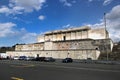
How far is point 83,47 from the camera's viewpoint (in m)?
76.2

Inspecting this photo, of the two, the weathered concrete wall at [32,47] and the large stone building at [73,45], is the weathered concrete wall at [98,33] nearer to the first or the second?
the large stone building at [73,45]

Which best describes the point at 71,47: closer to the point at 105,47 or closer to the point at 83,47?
the point at 83,47

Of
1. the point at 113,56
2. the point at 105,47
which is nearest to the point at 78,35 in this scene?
the point at 105,47

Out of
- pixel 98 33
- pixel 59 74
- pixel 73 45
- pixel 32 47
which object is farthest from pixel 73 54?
pixel 59 74

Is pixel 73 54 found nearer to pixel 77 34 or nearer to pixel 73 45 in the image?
pixel 73 45

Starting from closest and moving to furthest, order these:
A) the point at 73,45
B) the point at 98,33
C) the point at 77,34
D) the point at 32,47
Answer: the point at 98,33
the point at 73,45
the point at 77,34
the point at 32,47

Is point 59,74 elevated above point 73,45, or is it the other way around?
point 73,45

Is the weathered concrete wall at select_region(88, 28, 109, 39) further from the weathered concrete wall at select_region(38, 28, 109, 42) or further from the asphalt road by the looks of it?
the asphalt road

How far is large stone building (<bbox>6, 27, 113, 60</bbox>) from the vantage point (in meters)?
71.0

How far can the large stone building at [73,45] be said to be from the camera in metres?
71.0

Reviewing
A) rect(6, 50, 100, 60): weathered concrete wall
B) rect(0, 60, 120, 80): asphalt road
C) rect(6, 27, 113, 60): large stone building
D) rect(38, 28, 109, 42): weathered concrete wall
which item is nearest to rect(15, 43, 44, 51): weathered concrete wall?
rect(6, 27, 113, 60): large stone building

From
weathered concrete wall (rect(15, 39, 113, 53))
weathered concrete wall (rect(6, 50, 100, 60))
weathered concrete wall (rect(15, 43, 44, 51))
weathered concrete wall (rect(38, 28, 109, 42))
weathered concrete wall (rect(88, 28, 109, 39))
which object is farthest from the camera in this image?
weathered concrete wall (rect(15, 43, 44, 51))

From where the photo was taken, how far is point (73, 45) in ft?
262

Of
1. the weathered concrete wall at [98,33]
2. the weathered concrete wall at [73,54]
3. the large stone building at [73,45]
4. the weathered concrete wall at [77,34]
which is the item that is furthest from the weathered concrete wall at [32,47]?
the weathered concrete wall at [98,33]
